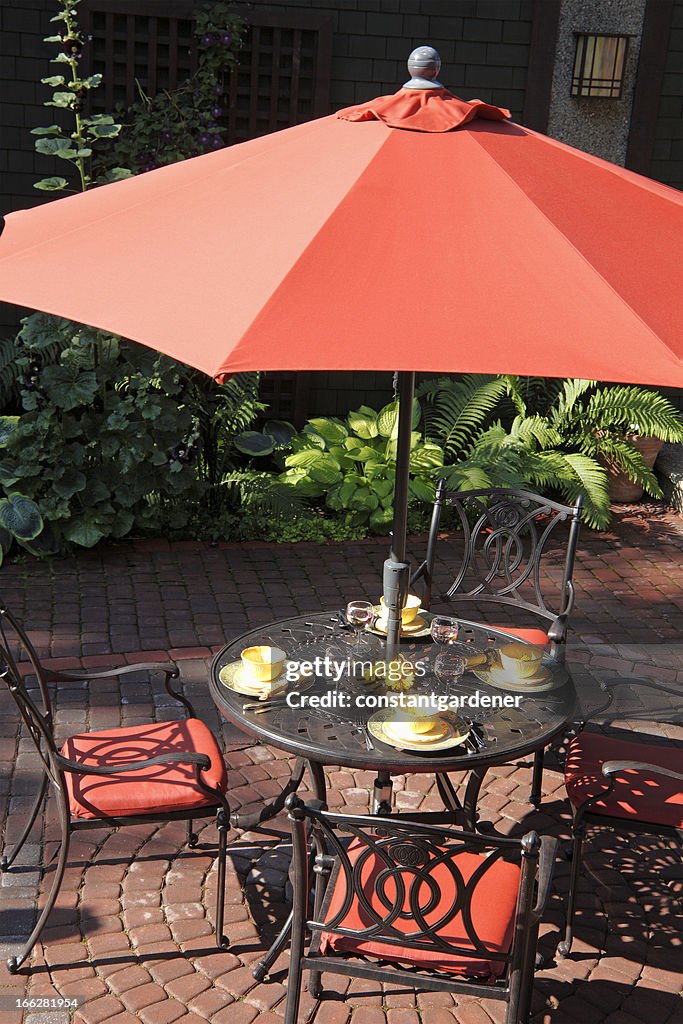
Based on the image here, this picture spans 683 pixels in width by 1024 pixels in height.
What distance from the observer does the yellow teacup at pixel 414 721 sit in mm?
3078

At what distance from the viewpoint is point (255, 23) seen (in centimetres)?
804

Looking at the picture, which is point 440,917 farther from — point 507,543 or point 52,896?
point 507,543

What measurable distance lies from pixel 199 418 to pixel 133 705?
109 inches

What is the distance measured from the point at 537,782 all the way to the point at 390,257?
260cm

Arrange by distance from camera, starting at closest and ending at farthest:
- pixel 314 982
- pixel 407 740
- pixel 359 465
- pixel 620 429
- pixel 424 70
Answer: pixel 424 70, pixel 407 740, pixel 314 982, pixel 359 465, pixel 620 429

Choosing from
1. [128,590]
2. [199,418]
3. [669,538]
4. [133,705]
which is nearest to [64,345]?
[199,418]

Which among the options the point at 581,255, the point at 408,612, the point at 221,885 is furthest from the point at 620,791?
the point at 581,255

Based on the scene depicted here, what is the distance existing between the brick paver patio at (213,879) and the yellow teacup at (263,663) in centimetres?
88

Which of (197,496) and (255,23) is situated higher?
(255,23)

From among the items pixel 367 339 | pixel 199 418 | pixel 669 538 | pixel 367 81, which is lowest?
pixel 669 538

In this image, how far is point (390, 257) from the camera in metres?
2.34

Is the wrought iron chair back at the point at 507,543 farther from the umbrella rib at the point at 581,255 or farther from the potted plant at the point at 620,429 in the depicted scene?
the potted plant at the point at 620,429

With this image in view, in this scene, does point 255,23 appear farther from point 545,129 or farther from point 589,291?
point 589,291

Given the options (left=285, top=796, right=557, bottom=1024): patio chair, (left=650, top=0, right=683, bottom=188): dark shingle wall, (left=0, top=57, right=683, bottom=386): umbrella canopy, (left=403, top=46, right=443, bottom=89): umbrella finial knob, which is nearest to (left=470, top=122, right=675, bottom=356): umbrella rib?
(left=0, top=57, right=683, bottom=386): umbrella canopy
